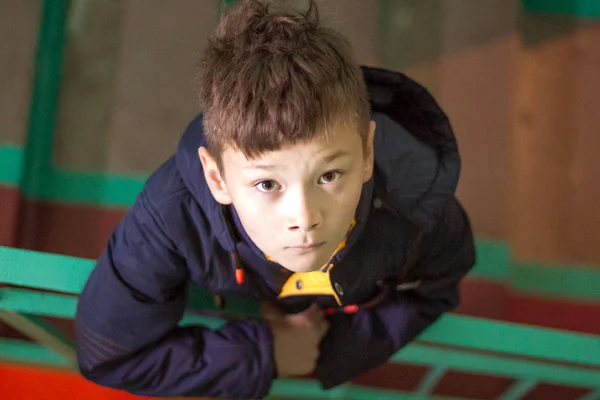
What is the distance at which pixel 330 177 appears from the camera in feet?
1.66

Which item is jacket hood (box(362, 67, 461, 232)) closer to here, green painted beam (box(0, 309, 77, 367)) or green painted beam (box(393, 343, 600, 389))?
green painted beam (box(393, 343, 600, 389))

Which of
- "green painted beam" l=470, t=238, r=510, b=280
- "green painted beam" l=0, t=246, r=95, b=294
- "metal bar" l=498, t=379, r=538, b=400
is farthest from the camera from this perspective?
"green painted beam" l=470, t=238, r=510, b=280

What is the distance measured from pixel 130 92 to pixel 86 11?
17cm

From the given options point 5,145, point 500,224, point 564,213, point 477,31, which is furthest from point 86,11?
point 564,213

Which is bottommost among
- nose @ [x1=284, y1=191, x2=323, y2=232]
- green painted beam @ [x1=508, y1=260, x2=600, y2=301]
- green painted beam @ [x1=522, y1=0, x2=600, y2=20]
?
green painted beam @ [x1=508, y1=260, x2=600, y2=301]

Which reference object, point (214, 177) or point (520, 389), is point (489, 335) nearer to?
point (520, 389)

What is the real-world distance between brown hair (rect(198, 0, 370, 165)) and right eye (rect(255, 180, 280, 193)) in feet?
0.10

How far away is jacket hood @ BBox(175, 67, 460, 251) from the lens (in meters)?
0.63

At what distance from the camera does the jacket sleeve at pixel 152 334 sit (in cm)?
63

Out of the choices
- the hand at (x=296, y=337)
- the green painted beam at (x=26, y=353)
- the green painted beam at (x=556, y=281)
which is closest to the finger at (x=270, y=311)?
the hand at (x=296, y=337)

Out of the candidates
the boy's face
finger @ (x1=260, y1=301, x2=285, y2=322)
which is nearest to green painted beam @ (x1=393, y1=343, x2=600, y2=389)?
finger @ (x1=260, y1=301, x2=285, y2=322)

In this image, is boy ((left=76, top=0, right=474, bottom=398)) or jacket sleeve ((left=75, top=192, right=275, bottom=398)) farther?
jacket sleeve ((left=75, top=192, right=275, bottom=398))

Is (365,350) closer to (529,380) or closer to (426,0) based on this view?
(529,380)

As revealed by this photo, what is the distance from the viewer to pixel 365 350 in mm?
763
